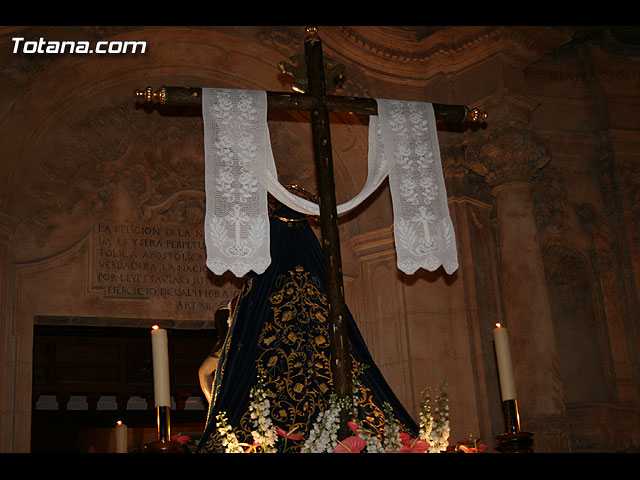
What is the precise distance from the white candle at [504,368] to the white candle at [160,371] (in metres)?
1.42

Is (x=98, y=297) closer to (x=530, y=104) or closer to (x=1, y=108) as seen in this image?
(x=1, y=108)

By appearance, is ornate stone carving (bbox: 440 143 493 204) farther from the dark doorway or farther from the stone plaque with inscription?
the dark doorway

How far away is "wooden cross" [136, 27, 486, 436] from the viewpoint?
3662 millimetres

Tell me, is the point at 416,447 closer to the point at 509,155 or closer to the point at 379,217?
the point at 509,155

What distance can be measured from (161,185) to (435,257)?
4318 millimetres

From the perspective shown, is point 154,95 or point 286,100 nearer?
point 154,95

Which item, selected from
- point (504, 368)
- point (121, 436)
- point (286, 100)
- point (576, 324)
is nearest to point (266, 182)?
point (286, 100)


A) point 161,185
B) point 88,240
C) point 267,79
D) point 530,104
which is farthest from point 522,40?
point 88,240

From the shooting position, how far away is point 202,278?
8203 millimetres

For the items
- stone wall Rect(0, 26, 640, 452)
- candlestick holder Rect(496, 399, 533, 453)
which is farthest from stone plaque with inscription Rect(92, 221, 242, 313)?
candlestick holder Rect(496, 399, 533, 453)

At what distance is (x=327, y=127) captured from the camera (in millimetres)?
4223

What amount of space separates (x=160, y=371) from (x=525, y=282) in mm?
4322

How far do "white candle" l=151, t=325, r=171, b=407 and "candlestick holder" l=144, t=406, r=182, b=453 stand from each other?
0.14 ft

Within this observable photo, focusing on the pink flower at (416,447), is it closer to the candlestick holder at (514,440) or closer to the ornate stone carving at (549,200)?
the candlestick holder at (514,440)
